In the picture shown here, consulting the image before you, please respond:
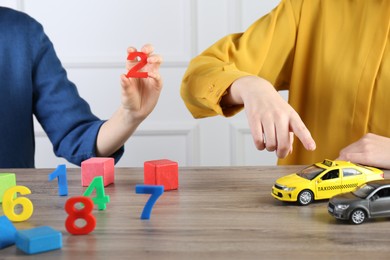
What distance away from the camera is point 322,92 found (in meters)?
1.59

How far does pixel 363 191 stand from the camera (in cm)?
90

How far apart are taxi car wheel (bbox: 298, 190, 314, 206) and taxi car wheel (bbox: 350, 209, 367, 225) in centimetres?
12

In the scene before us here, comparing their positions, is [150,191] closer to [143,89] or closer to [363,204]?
[363,204]

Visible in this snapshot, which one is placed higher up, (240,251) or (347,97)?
(347,97)

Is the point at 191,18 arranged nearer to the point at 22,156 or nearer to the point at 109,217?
the point at 22,156

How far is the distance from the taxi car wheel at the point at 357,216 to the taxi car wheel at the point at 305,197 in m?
0.12

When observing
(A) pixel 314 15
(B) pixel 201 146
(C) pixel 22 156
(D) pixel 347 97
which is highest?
(A) pixel 314 15

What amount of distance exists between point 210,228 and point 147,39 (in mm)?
2092

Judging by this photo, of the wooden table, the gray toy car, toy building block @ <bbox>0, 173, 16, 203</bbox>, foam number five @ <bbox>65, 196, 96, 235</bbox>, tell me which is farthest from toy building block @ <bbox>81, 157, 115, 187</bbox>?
the gray toy car

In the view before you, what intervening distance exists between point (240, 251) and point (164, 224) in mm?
162

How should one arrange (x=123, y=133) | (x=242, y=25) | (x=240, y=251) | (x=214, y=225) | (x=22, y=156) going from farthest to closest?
(x=242, y=25)
(x=22, y=156)
(x=123, y=133)
(x=214, y=225)
(x=240, y=251)

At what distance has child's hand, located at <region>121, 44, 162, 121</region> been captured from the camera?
1263mm

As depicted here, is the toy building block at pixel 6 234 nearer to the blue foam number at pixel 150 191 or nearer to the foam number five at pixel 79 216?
the foam number five at pixel 79 216

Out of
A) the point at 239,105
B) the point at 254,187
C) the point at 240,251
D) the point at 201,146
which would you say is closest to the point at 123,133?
the point at 239,105
